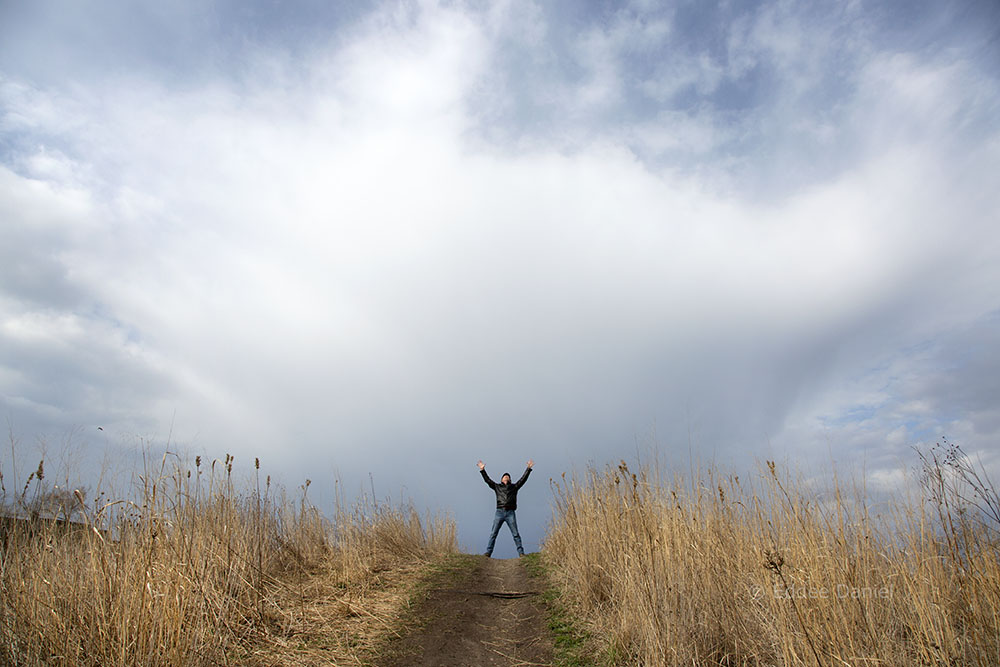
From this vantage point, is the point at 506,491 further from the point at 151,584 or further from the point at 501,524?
the point at 151,584

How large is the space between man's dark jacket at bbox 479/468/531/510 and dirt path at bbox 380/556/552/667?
4.20m

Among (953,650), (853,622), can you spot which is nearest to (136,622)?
(853,622)

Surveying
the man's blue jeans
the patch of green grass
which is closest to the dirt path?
the patch of green grass

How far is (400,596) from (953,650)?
647 cm

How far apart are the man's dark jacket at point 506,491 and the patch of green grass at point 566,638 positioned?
543cm

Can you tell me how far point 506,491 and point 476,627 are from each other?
757cm

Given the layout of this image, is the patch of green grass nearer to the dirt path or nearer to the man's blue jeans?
the dirt path

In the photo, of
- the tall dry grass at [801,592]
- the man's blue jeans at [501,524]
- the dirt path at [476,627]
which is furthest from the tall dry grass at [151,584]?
the man's blue jeans at [501,524]

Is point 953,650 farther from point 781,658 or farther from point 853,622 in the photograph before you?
point 781,658

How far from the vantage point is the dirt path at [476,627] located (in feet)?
18.4

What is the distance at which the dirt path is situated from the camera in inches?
221

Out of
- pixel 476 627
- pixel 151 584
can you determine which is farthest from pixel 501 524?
pixel 151 584

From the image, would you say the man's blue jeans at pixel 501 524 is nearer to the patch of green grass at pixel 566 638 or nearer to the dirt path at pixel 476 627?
the dirt path at pixel 476 627

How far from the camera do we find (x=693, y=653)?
408 centimetres
